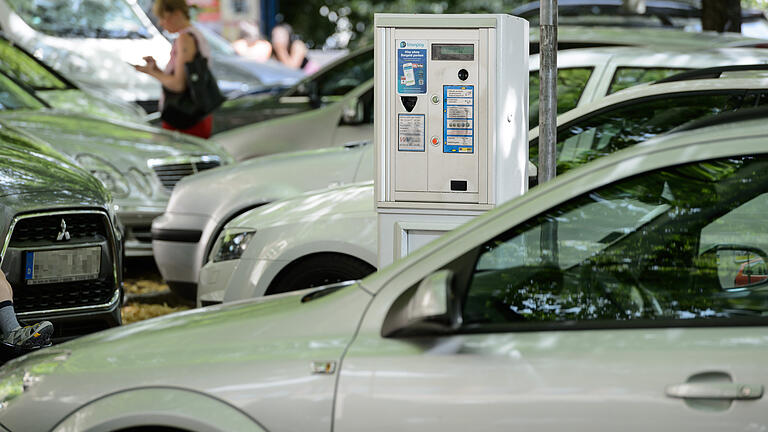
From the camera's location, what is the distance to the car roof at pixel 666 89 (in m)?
5.20

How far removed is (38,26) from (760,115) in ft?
35.0

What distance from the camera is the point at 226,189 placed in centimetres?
701

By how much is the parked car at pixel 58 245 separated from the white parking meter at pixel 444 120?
1649 mm

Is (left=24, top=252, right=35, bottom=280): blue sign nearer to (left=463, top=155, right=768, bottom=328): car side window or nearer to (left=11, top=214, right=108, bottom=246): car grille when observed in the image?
(left=11, top=214, right=108, bottom=246): car grille

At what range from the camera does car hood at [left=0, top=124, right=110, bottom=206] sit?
535 cm

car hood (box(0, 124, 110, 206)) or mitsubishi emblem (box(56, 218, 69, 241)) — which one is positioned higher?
car hood (box(0, 124, 110, 206))

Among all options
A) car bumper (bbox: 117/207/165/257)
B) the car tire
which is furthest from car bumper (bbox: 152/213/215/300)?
the car tire

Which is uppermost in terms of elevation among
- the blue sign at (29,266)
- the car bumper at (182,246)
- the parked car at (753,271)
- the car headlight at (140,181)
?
the parked car at (753,271)

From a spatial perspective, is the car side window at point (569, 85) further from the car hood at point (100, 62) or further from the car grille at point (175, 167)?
the car hood at point (100, 62)

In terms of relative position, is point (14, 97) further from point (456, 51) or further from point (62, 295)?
point (456, 51)

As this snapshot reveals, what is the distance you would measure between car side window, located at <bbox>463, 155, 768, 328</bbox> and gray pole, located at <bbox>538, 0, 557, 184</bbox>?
134cm

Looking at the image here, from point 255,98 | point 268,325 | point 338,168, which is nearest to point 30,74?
point 255,98

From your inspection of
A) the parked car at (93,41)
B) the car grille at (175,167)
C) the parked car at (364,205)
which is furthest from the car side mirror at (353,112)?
the parked car at (93,41)

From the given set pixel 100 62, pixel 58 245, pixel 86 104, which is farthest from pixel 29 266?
pixel 100 62
